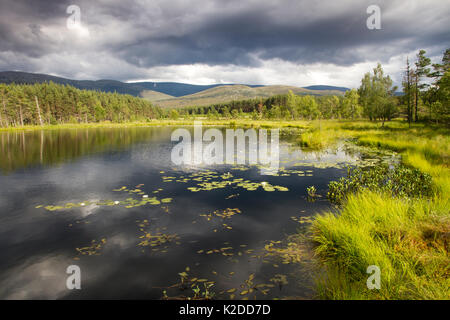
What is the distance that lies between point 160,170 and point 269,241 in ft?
41.9

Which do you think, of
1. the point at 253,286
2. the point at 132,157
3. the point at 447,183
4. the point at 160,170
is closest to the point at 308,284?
the point at 253,286

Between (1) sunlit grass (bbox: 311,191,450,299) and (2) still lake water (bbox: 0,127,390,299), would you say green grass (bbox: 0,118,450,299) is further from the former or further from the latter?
(2) still lake water (bbox: 0,127,390,299)

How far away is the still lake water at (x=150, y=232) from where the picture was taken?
6043 mm

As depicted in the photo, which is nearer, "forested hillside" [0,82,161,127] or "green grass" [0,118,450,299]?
"green grass" [0,118,450,299]

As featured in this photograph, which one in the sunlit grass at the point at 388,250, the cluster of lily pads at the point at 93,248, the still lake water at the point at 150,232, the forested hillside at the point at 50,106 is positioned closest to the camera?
the sunlit grass at the point at 388,250

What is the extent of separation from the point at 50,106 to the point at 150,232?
120 m

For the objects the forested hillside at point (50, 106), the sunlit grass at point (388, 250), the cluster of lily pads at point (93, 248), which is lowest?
the cluster of lily pads at point (93, 248)

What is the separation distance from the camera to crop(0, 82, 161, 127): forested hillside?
80812mm

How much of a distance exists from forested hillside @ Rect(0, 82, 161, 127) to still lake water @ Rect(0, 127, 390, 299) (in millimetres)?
89098

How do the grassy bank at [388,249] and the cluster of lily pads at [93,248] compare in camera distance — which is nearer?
the grassy bank at [388,249]

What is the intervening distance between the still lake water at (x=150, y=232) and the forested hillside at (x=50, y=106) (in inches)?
3508

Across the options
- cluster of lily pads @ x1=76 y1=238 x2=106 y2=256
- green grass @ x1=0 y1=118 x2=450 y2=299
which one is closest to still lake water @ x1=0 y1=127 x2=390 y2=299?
cluster of lily pads @ x1=76 y1=238 x2=106 y2=256

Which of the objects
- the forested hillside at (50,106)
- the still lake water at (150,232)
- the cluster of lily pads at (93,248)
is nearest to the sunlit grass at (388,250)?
the still lake water at (150,232)

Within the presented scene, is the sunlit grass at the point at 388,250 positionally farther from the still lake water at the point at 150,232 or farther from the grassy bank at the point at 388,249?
the still lake water at the point at 150,232
